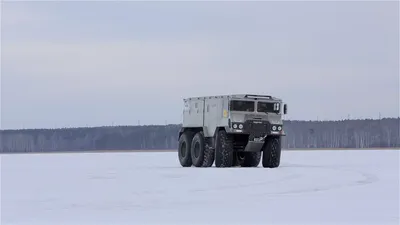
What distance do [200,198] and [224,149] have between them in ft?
48.8

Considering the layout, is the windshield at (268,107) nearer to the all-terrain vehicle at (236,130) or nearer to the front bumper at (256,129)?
the all-terrain vehicle at (236,130)

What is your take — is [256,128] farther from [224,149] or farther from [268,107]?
[224,149]

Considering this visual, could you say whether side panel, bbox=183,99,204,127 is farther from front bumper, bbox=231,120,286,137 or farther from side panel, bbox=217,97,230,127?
front bumper, bbox=231,120,286,137

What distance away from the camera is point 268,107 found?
115 ft

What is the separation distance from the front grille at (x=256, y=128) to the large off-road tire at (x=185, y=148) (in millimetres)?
4323

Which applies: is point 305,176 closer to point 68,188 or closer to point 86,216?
point 68,188

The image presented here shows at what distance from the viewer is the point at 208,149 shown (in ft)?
118

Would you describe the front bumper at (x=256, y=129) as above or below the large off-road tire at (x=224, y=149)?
above

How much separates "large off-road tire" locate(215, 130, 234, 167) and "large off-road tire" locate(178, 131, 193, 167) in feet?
10.5

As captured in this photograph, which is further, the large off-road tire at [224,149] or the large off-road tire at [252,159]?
the large off-road tire at [252,159]

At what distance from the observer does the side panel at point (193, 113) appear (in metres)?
36.8

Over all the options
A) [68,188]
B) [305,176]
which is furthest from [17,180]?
[305,176]

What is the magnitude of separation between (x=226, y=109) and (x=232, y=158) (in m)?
2.20

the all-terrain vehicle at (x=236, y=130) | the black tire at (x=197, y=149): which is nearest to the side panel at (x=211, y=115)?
the all-terrain vehicle at (x=236, y=130)
